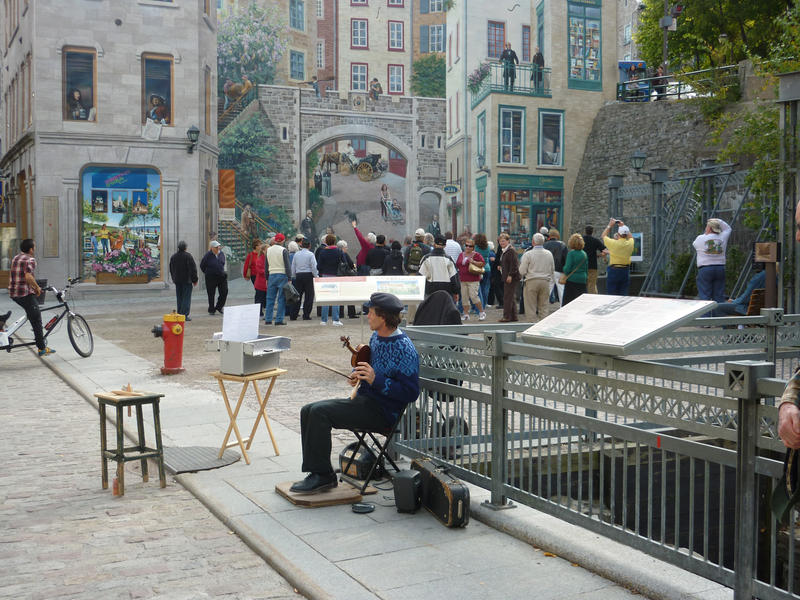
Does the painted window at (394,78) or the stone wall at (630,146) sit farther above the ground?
the painted window at (394,78)

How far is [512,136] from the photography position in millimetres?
35469

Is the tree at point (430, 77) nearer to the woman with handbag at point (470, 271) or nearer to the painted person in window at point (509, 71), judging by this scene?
the painted person in window at point (509, 71)

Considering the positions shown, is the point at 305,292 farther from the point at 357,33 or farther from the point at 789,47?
the point at 357,33

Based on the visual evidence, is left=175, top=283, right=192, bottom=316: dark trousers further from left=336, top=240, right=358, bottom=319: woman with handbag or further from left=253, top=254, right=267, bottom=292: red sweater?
left=336, top=240, right=358, bottom=319: woman with handbag

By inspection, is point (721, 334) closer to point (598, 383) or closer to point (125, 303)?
point (598, 383)

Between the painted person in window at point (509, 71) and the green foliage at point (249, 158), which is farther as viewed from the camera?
the green foliage at point (249, 158)

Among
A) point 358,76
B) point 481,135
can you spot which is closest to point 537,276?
point 481,135

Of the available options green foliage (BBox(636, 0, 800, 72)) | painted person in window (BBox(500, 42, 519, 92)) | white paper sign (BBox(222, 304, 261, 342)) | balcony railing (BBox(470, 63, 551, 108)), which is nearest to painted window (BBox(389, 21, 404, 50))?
balcony railing (BBox(470, 63, 551, 108))

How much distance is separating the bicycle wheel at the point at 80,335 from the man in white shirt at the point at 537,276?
7416 millimetres

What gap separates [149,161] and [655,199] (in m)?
15.4

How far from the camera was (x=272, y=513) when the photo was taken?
519 cm

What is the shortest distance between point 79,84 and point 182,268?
38.4 feet

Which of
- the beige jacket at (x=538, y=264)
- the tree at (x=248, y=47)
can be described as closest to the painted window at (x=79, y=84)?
the beige jacket at (x=538, y=264)

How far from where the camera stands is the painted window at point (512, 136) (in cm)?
3540
